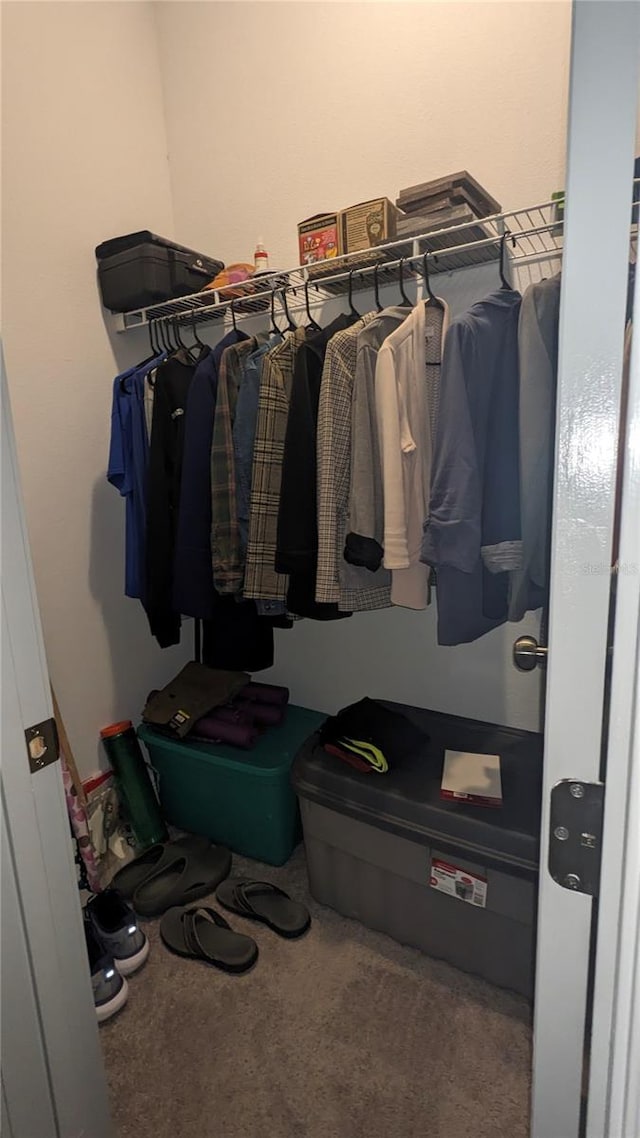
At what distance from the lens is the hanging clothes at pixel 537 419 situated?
1162 mm

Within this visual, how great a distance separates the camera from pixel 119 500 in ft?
6.92

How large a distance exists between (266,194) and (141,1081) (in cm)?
258

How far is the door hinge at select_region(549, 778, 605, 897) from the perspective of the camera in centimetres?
47

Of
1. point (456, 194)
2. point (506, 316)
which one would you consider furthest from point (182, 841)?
point (456, 194)

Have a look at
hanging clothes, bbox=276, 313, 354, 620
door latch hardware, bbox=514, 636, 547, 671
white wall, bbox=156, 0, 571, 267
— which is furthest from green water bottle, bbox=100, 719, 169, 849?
white wall, bbox=156, 0, 571, 267

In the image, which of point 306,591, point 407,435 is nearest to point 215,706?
point 306,591

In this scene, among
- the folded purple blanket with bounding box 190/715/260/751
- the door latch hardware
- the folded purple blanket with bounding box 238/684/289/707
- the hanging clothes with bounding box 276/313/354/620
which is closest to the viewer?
the door latch hardware

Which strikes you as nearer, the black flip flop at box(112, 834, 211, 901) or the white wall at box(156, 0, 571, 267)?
the white wall at box(156, 0, 571, 267)

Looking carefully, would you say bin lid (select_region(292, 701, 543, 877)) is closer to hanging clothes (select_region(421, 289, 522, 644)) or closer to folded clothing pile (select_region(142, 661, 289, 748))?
folded clothing pile (select_region(142, 661, 289, 748))

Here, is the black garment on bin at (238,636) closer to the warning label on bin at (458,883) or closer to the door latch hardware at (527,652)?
the warning label on bin at (458,883)

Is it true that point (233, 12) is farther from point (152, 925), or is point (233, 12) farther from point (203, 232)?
point (152, 925)

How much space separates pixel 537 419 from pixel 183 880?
1.67 metres

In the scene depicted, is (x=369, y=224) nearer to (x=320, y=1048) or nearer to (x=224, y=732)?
(x=224, y=732)

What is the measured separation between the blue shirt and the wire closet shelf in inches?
11.7
